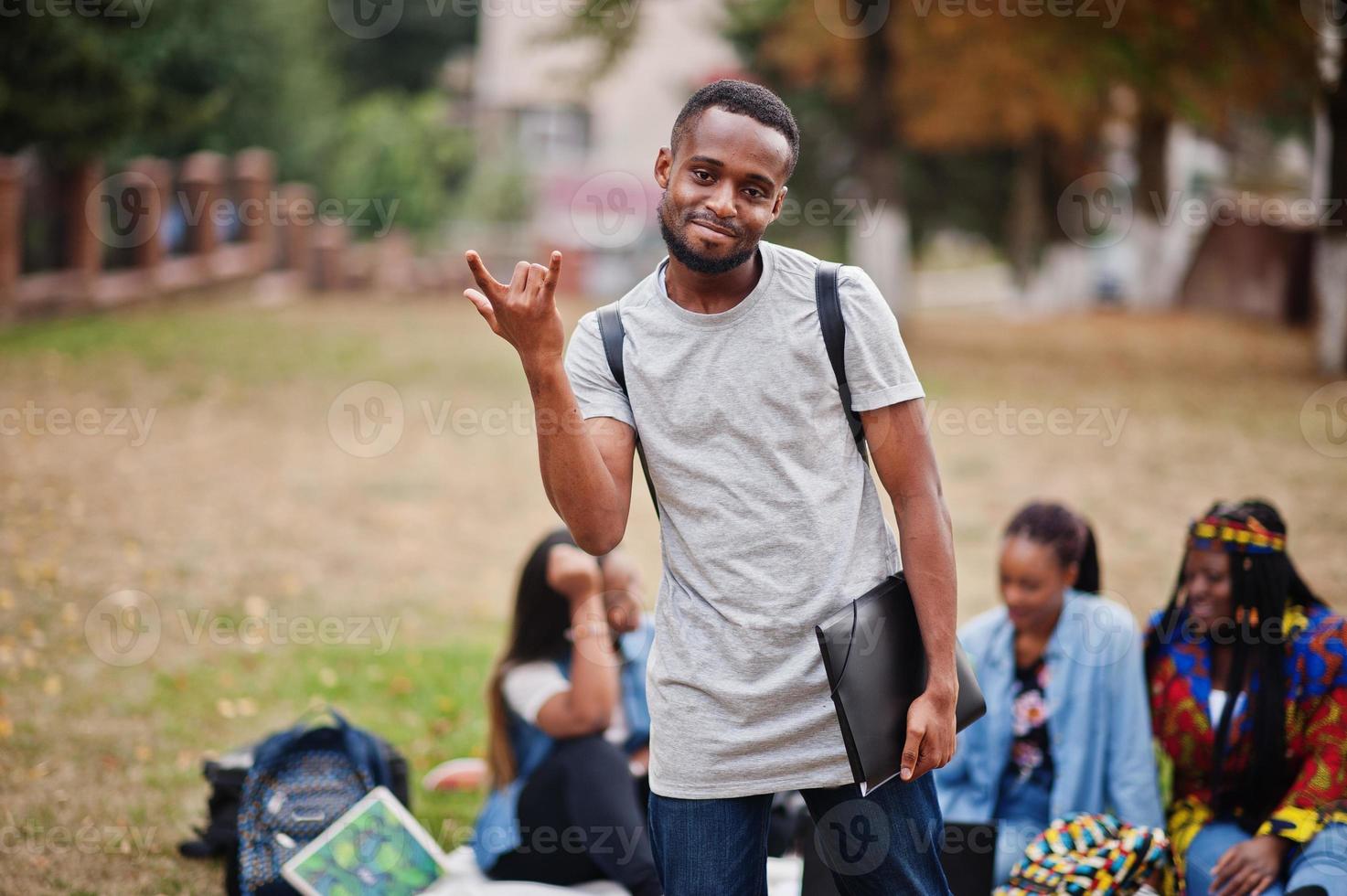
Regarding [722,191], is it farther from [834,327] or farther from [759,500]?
[759,500]

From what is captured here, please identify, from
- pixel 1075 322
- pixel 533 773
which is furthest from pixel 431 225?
pixel 533 773

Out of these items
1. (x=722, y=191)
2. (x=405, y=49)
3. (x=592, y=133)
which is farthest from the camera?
(x=405, y=49)

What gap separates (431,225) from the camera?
90.0 feet

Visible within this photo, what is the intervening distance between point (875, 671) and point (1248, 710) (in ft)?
6.77

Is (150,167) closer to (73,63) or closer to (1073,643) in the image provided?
(73,63)

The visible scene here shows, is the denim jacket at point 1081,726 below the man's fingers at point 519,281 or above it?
below

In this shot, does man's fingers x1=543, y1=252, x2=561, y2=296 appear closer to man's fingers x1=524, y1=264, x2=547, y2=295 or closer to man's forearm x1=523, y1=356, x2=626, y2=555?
man's fingers x1=524, y1=264, x2=547, y2=295

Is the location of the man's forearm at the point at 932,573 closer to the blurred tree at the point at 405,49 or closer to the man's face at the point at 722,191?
the man's face at the point at 722,191

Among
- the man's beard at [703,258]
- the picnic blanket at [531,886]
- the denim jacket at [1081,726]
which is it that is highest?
the man's beard at [703,258]

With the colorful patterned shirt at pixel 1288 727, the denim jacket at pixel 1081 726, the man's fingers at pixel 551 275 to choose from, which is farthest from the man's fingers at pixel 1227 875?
the man's fingers at pixel 551 275

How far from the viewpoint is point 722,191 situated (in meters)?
2.36

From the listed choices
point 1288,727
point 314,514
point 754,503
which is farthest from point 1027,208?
point 754,503

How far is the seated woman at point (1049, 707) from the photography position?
4062 mm

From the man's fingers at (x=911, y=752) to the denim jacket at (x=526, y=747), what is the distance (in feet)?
5.80
